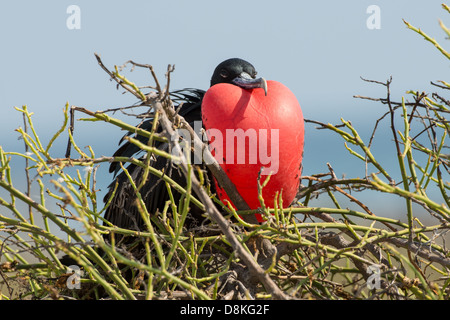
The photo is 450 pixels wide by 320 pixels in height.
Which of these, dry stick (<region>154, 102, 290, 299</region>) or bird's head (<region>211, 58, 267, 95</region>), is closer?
dry stick (<region>154, 102, 290, 299</region>)

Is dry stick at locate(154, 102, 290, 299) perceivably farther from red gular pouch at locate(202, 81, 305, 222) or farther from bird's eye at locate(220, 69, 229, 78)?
bird's eye at locate(220, 69, 229, 78)

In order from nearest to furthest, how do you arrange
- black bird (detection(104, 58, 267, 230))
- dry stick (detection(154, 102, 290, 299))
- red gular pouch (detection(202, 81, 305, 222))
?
dry stick (detection(154, 102, 290, 299))
red gular pouch (detection(202, 81, 305, 222))
black bird (detection(104, 58, 267, 230))

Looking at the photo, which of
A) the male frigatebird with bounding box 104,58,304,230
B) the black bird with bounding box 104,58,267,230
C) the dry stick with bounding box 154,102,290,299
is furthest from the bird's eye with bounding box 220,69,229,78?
the dry stick with bounding box 154,102,290,299

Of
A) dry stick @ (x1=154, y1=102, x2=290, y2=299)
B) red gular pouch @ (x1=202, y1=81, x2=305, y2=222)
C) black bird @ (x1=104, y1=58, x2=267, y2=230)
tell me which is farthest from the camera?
black bird @ (x1=104, y1=58, x2=267, y2=230)

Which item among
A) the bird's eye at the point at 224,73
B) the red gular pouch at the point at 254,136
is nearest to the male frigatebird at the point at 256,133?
the red gular pouch at the point at 254,136

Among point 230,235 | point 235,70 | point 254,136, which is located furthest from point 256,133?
point 235,70

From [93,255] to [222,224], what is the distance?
365 mm

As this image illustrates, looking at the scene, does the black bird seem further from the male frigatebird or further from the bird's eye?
the male frigatebird

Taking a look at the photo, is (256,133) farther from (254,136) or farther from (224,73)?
(224,73)

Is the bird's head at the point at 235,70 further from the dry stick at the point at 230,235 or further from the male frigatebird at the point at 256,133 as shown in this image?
the dry stick at the point at 230,235

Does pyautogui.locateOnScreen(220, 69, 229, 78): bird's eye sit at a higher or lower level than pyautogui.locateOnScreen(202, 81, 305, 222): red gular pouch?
higher

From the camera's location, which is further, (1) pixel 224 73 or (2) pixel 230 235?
(1) pixel 224 73

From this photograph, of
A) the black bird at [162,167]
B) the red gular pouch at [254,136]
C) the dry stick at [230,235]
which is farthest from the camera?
the black bird at [162,167]

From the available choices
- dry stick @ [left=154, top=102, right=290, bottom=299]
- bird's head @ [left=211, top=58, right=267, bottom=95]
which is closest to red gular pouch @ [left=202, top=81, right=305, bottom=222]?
dry stick @ [left=154, top=102, right=290, bottom=299]
